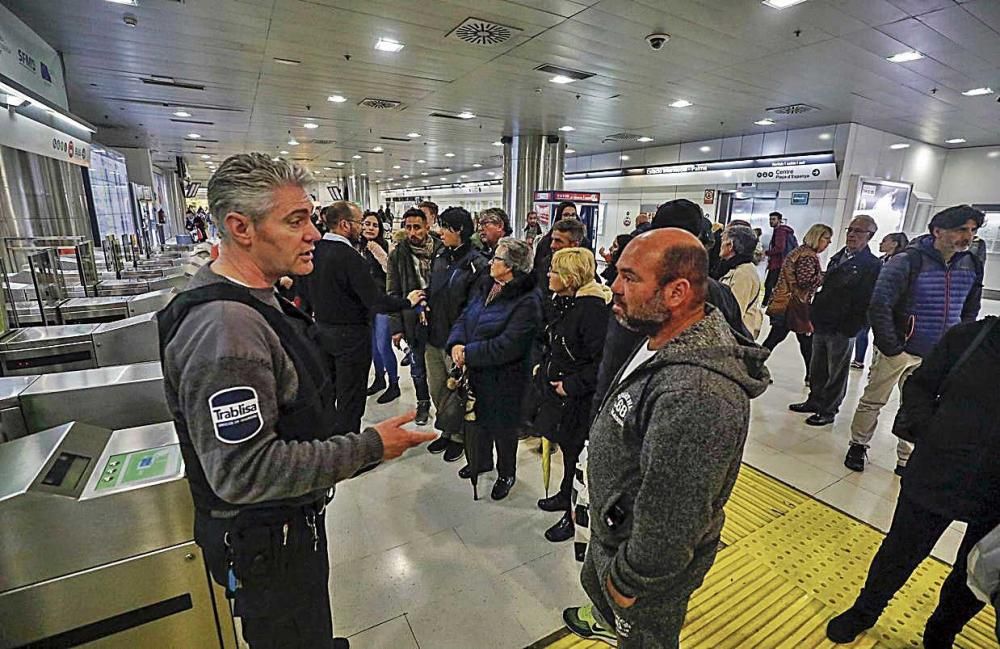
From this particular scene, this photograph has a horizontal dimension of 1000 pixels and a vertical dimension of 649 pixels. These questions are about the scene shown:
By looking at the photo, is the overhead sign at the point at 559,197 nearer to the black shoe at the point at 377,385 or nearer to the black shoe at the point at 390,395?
the black shoe at the point at 377,385

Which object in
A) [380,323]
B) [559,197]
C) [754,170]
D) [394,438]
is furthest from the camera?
[754,170]

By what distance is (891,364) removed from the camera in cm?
315

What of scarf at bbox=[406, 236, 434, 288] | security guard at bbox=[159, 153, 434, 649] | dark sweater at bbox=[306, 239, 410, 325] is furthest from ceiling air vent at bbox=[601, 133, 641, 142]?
security guard at bbox=[159, 153, 434, 649]

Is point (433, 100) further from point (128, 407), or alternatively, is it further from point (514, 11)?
point (128, 407)

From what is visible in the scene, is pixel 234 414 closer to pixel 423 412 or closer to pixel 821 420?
pixel 423 412

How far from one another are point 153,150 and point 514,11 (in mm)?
15239

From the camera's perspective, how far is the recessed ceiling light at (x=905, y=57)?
15.7 ft

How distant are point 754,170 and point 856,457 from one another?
8.05 meters

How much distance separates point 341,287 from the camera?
112 inches

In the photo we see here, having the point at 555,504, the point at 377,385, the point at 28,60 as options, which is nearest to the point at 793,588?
the point at 555,504

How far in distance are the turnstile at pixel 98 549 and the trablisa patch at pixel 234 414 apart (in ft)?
2.09

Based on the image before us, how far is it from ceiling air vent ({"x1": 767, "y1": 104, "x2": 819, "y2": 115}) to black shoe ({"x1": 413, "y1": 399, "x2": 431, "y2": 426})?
7.30m

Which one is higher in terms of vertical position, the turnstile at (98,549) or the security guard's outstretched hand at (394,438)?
the security guard's outstretched hand at (394,438)

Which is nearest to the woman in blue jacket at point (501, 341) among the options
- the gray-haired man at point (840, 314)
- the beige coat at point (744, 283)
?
the beige coat at point (744, 283)
